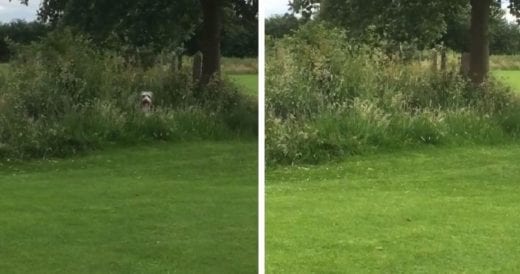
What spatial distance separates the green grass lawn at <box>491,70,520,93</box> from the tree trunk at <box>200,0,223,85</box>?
911 cm

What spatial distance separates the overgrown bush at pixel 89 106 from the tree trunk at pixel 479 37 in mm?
9581

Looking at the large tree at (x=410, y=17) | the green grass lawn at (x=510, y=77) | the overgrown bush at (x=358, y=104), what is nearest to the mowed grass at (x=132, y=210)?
the overgrown bush at (x=358, y=104)

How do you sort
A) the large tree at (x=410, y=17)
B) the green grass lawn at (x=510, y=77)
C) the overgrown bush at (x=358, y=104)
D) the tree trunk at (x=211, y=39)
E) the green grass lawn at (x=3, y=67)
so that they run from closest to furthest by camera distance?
1. the green grass lawn at (x=3, y=67)
2. the tree trunk at (x=211, y=39)
3. the overgrown bush at (x=358, y=104)
4. the green grass lawn at (x=510, y=77)
5. the large tree at (x=410, y=17)

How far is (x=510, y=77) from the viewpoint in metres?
11.1

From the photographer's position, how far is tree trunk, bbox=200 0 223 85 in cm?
183

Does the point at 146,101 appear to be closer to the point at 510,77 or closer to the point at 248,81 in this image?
the point at 248,81

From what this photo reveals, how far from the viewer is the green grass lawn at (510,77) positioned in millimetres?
10538

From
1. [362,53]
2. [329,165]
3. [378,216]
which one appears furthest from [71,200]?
[362,53]

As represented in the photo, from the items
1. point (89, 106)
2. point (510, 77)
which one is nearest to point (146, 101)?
point (89, 106)

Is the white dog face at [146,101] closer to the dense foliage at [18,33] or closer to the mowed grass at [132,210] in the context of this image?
the mowed grass at [132,210]

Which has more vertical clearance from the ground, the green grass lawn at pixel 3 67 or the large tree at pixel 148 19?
the large tree at pixel 148 19

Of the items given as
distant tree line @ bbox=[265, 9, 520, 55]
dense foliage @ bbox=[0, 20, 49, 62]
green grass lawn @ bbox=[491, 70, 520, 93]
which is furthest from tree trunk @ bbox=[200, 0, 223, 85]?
distant tree line @ bbox=[265, 9, 520, 55]

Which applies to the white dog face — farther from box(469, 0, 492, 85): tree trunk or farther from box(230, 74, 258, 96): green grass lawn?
box(469, 0, 492, 85): tree trunk

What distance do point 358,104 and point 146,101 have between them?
22.6ft
